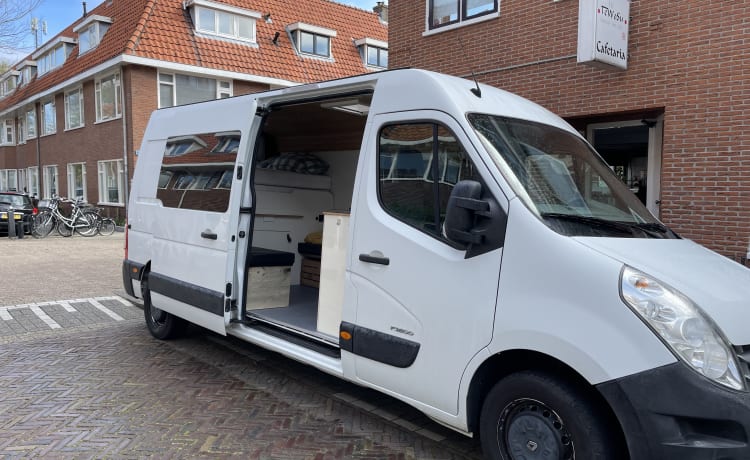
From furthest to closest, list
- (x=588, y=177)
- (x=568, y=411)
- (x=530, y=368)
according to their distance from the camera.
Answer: (x=588, y=177) < (x=530, y=368) < (x=568, y=411)

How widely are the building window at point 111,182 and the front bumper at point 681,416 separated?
21133 mm

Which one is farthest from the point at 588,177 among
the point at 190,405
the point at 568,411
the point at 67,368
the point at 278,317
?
the point at 67,368

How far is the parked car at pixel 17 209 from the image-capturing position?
17656 millimetres

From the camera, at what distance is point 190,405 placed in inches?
169

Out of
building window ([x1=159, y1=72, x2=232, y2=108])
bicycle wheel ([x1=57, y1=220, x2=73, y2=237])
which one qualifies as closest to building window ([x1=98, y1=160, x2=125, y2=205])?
bicycle wheel ([x1=57, y1=220, x2=73, y2=237])

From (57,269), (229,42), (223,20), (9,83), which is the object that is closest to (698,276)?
(57,269)

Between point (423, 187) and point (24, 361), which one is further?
point (24, 361)

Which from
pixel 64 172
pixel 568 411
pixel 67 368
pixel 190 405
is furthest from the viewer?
pixel 64 172

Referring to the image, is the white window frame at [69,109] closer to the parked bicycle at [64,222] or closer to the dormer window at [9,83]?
the parked bicycle at [64,222]

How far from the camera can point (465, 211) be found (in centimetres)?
286

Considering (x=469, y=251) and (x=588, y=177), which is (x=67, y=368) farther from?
(x=588, y=177)

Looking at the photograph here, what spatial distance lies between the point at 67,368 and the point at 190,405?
1658 millimetres

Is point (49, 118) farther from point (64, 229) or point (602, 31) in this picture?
point (602, 31)

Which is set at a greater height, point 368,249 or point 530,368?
point 368,249
